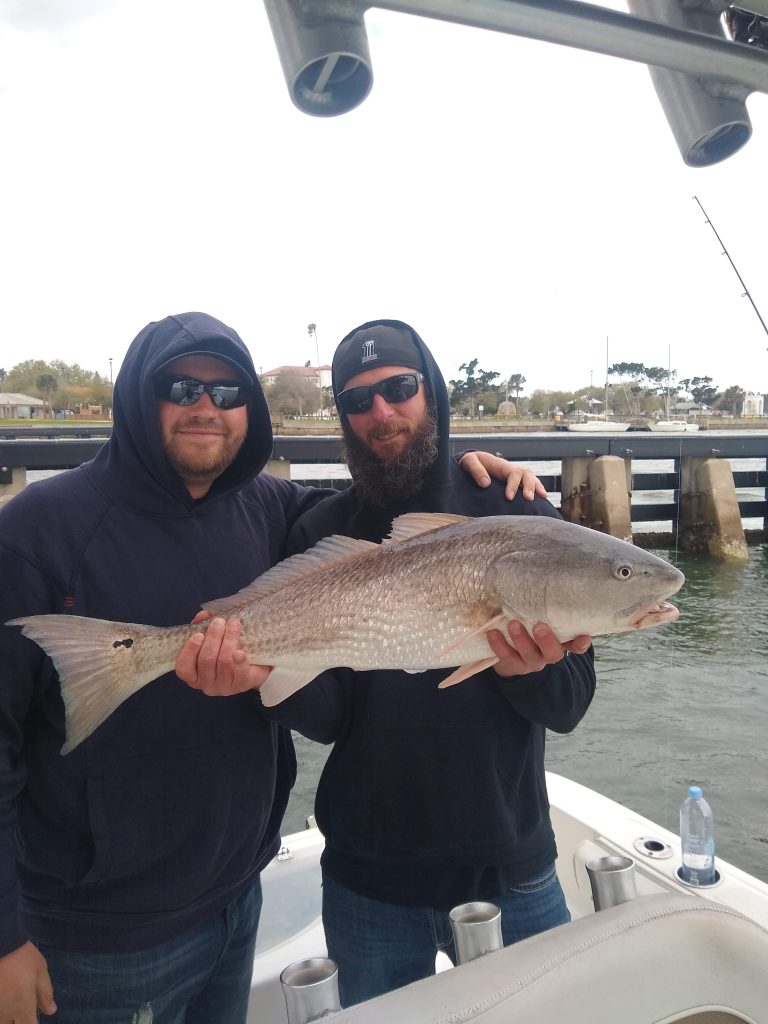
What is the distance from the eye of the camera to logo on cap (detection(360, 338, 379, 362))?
3.15 m

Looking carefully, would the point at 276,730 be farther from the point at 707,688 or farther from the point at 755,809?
the point at 707,688

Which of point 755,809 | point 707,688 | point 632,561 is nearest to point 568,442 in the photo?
point 707,688

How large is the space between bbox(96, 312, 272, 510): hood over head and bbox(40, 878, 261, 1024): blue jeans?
161cm

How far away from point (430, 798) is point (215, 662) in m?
1.04

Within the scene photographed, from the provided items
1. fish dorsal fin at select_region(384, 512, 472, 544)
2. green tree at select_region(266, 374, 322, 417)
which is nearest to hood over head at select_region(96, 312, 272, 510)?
fish dorsal fin at select_region(384, 512, 472, 544)

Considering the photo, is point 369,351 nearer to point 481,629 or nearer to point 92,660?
point 481,629

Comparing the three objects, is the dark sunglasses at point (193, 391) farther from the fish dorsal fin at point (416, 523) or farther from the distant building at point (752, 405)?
the distant building at point (752, 405)

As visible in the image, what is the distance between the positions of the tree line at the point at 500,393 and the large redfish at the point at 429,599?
54.3 metres

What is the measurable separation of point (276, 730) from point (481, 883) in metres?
1.03

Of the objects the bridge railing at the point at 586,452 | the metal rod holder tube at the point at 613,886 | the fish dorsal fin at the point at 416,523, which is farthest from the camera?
the bridge railing at the point at 586,452

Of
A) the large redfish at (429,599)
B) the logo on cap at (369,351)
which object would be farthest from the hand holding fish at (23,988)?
the logo on cap at (369,351)

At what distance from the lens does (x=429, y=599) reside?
2.69 m

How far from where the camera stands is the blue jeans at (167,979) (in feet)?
7.77

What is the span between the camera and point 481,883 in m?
2.74
